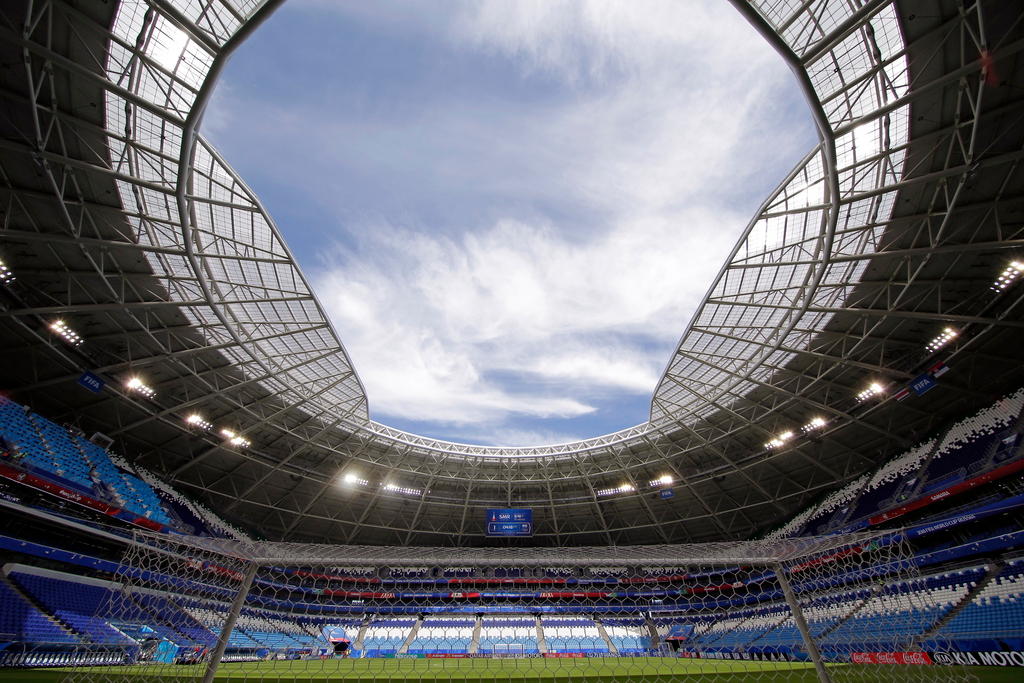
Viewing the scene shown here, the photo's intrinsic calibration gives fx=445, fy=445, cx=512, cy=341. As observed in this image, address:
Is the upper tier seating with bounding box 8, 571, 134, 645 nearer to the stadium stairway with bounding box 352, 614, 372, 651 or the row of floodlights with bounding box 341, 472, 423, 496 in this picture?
the row of floodlights with bounding box 341, 472, 423, 496

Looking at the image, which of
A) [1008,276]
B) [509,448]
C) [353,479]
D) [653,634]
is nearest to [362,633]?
[353,479]

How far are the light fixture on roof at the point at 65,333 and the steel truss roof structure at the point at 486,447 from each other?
2.31 ft

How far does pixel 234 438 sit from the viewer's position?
32.8m

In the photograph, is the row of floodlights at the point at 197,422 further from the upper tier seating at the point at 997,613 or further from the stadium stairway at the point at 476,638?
the upper tier seating at the point at 997,613

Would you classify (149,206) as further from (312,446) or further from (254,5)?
(312,446)

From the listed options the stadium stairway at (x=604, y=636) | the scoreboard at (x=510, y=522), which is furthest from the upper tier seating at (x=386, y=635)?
the stadium stairway at (x=604, y=636)

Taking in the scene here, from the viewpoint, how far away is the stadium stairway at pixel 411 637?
123 feet

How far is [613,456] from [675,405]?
8.43m

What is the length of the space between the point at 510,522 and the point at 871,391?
3098 centimetres

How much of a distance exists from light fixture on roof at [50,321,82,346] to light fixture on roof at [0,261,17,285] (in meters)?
3.29

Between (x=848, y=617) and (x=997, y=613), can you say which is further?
(x=848, y=617)

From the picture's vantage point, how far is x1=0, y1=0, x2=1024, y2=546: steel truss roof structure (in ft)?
46.0

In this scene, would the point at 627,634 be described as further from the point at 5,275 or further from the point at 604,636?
the point at 5,275

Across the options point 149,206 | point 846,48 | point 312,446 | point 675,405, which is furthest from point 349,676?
point 675,405
